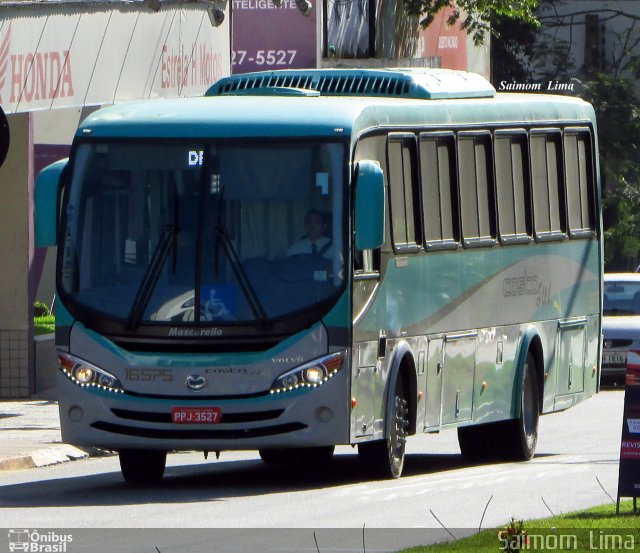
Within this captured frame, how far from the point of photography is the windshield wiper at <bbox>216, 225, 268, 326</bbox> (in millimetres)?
13672

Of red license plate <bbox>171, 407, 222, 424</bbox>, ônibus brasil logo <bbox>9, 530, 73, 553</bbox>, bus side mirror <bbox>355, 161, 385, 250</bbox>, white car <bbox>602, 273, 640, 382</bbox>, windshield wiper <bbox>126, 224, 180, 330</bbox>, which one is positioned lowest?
white car <bbox>602, 273, 640, 382</bbox>

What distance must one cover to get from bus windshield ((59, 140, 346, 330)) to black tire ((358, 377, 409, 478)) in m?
1.48

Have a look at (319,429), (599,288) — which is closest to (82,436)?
(319,429)

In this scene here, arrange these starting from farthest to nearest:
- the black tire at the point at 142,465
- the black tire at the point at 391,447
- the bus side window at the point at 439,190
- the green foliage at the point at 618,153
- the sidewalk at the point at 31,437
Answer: the green foliage at the point at 618,153, the sidewalk at the point at 31,437, the bus side window at the point at 439,190, the black tire at the point at 142,465, the black tire at the point at 391,447

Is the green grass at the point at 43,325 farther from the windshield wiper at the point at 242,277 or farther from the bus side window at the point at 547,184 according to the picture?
the windshield wiper at the point at 242,277

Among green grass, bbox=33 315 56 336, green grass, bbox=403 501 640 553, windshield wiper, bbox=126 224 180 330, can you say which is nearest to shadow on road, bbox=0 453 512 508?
windshield wiper, bbox=126 224 180 330

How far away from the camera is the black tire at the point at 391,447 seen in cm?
1468

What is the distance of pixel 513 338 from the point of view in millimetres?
17078

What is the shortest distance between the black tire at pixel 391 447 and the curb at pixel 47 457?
138 inches

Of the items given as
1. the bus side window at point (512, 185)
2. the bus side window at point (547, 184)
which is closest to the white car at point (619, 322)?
the bus side window at point (547, 184)

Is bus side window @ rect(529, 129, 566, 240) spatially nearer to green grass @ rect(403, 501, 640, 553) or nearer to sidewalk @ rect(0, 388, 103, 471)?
sidewalk @ rect(0, 388, 103, 471)

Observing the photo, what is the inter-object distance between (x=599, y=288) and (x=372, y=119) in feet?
18.5

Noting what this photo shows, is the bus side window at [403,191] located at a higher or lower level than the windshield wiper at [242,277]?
higher

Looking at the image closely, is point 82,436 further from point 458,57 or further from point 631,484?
point 458,57
